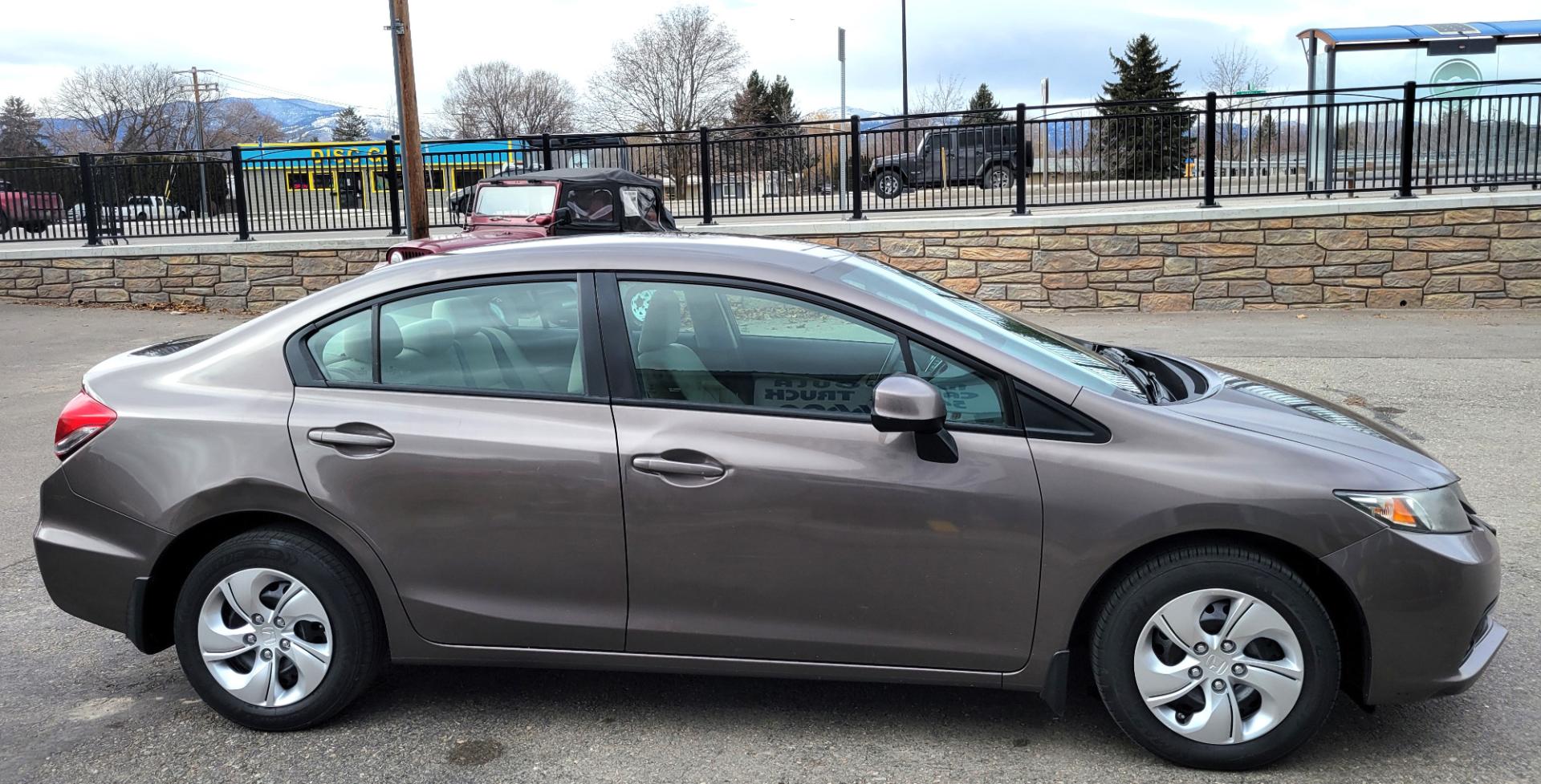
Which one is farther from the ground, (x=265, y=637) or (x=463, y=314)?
(x=463, y=314)

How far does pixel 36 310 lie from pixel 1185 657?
54.0ft

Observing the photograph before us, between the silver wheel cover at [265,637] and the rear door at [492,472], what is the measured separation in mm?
302

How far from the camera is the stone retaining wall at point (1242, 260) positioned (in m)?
13.0

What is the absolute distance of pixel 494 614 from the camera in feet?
11.5

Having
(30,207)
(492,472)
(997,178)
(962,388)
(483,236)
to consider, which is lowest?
(492,472)

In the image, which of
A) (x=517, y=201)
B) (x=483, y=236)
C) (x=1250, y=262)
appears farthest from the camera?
(x=1250, y=262)

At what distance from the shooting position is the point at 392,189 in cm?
1652

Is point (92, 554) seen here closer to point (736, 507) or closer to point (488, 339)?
point (488, 339)

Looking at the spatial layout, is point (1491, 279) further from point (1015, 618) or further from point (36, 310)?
point (36, 310)

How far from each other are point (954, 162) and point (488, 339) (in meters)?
11.8

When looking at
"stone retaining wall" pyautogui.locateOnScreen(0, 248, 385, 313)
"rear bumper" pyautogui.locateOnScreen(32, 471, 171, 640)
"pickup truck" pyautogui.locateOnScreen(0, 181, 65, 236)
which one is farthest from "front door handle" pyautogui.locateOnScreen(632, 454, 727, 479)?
"pickup truck" pyautogui.locateOnScreen(0, 181, 65, 236)

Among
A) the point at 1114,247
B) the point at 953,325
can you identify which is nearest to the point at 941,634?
the point at 953,325

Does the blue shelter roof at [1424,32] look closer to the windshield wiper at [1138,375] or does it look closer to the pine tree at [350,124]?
the windshield wiper at [1138,375]

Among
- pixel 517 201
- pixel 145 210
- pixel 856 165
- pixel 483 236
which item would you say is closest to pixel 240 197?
pixel 145 210
